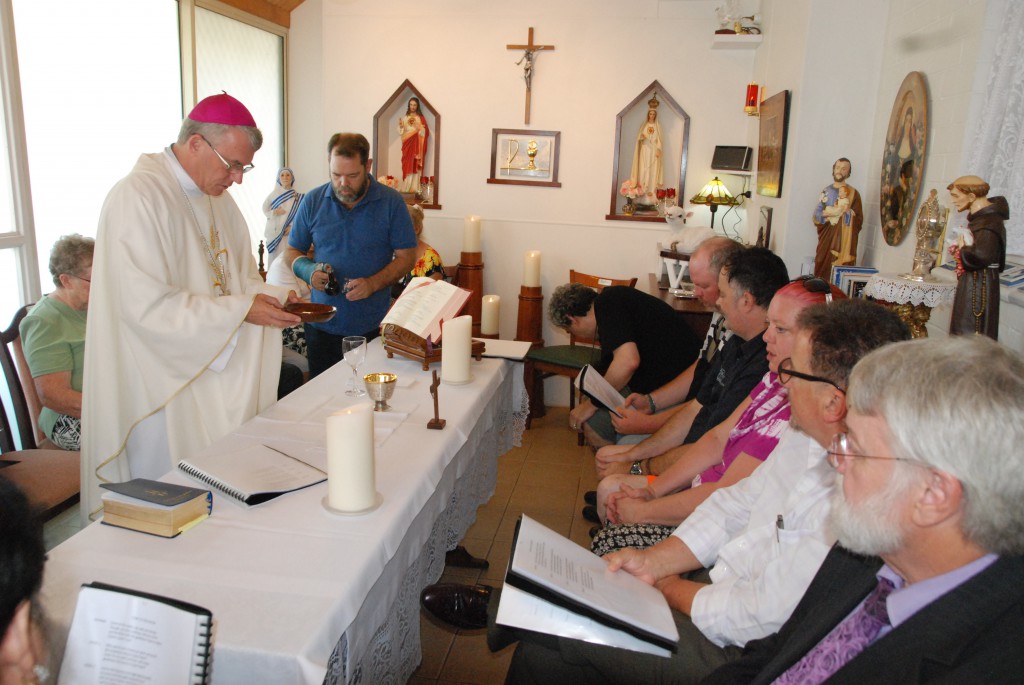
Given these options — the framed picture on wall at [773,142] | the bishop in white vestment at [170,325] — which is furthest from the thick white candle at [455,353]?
the framed picture on wall at [773,142]

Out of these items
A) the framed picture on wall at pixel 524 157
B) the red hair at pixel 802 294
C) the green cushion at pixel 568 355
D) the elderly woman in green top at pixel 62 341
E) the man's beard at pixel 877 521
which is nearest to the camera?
the man's beard at pixel 877 521

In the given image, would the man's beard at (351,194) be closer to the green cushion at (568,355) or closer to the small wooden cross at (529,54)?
the green cushion at (568,355)

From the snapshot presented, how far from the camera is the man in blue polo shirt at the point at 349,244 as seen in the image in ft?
11.4

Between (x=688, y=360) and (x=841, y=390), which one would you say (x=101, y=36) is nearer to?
(x=688, y=360)

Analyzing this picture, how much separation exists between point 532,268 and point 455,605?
3.73 meters

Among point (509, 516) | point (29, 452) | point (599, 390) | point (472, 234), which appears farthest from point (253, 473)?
point (472, 234)

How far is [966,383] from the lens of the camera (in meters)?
1.01

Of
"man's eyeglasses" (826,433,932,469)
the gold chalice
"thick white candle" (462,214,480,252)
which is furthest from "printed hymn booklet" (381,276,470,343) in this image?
"thick white candle" (462,214,480,252)

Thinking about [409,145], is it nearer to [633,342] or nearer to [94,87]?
[94,87]

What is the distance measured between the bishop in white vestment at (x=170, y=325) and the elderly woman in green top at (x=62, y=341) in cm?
53

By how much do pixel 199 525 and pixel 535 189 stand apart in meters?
4.55

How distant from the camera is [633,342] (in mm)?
3393

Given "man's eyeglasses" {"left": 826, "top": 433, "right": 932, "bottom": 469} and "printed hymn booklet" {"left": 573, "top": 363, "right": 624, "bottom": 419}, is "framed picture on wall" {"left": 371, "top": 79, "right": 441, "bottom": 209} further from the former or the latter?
"man's eyeglasses" {"left": 826, "top": 433, "right": 932, "bottom": 469}

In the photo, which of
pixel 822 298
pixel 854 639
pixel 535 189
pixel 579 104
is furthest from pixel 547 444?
pixel 854 639
